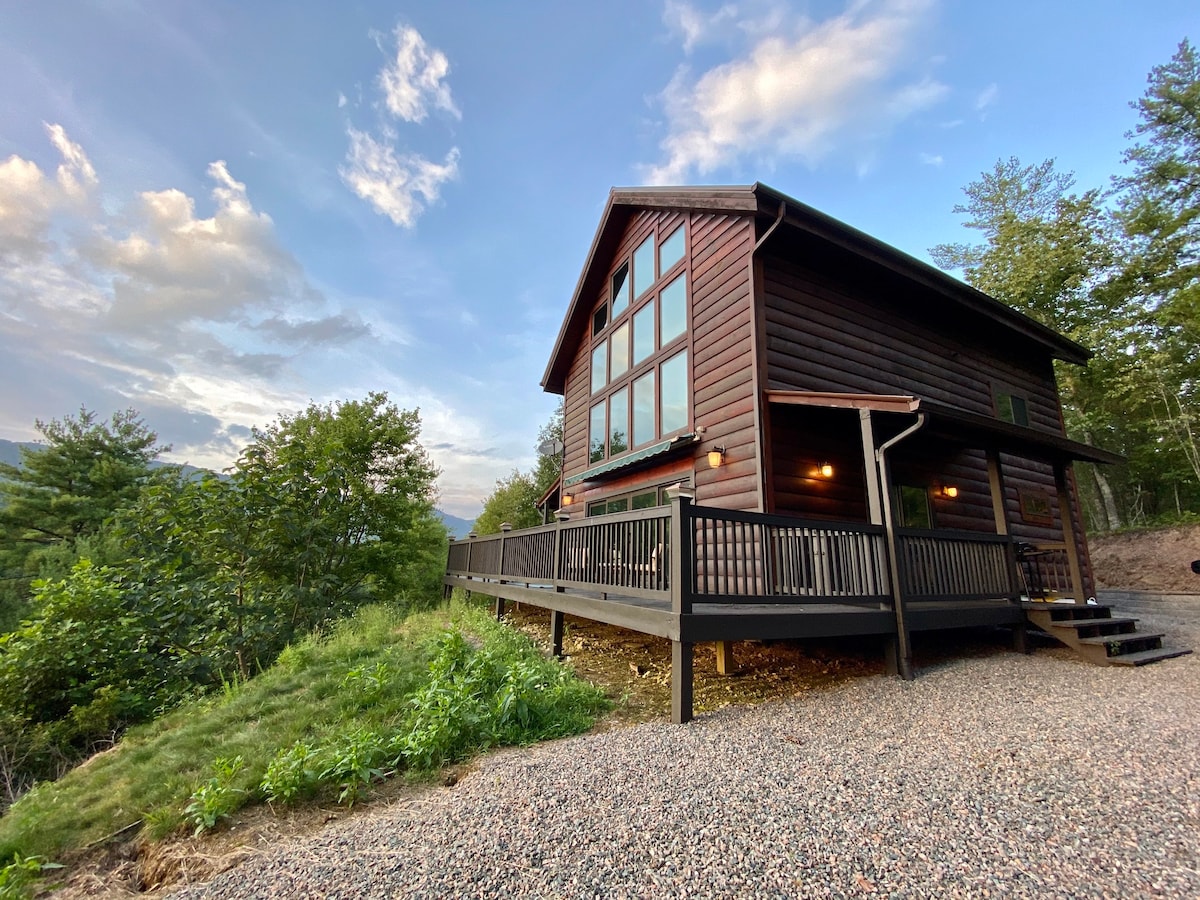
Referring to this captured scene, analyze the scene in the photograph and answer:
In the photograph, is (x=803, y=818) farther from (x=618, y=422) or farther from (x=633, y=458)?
(x=618, y=422)

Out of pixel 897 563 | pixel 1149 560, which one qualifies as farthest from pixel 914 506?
pixel 1149 560

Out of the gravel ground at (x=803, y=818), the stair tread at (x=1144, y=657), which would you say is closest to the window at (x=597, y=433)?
the gravel ground at (x=803, y=818)

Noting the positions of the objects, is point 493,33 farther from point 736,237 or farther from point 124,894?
point 124,894

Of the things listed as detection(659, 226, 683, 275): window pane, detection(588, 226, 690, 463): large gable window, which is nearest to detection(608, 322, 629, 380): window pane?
detection(588, 226, 690, 463): large gable window

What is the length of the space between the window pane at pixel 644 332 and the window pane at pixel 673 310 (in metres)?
0.33

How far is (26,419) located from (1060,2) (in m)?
33.0

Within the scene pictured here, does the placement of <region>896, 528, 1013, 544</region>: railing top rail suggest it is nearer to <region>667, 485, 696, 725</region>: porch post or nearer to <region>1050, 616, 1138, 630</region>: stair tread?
<region>1050, 616, 1138, 630</region>: stair tread

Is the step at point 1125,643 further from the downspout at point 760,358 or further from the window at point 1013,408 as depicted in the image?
the window at point 1013,408

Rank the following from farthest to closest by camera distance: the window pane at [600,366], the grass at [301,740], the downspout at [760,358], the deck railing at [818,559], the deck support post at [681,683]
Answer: the window pane at [600,366] → the downspout at [760,358] → the deck railing at [818,559] → the deck support post at [681,683] → the grass at [301,740]

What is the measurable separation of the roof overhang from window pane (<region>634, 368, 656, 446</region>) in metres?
2.91

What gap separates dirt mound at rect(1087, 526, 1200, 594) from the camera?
1218 cm

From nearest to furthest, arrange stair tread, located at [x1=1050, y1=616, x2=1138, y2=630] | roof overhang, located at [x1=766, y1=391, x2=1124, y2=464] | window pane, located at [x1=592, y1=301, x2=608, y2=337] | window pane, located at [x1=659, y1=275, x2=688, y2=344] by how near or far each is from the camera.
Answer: roof overhang, located at [x1=766, y1=391, x2=1124, y2=464]
stair tread, located at [x1=1050, y1=616, x2=1138, y2=630]
window pane, located at [x1=659, y1=275, x2=688, y2=344]
window pane, located at [x1=592, y1=301, x2=608, y2=337]

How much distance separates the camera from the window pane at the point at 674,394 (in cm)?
798

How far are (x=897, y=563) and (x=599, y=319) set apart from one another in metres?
8.65
